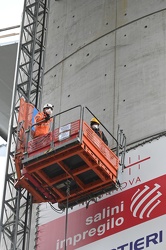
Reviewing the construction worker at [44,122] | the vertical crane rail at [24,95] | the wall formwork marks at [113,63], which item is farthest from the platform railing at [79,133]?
the vertical crane rail at [24,95]

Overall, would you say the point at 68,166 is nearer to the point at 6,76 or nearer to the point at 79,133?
the point at 79,133

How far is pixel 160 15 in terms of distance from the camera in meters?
25.6

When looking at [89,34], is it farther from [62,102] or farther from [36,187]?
[36,187]

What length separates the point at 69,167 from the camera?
22.8 meters

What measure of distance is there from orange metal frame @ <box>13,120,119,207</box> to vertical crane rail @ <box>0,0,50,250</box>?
1571 millimetres

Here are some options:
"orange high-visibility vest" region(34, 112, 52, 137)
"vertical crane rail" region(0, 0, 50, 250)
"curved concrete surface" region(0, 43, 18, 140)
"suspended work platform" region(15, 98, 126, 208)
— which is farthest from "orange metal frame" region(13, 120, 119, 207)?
"curved concrete surface" region(0, 43, 18, 140)

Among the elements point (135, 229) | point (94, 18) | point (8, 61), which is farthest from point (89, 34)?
point (8, 61)

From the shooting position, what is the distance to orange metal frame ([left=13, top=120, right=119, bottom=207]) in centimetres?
2208

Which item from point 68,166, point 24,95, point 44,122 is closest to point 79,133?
point 68,166

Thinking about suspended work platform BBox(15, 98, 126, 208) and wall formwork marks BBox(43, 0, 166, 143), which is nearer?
suspended work platform BBox(15, 98, 126, 208)

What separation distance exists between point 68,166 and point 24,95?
19.7 feet

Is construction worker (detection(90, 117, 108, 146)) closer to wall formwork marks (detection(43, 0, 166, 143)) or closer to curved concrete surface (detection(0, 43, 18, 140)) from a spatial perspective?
wall formwork marks (detection(43, 0, 166, 143))

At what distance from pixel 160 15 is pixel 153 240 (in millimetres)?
7886

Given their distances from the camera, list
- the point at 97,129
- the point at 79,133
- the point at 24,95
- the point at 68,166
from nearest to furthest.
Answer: the point at 79,133
the point at 68,166
the point at 97,129
the point at 24,95
